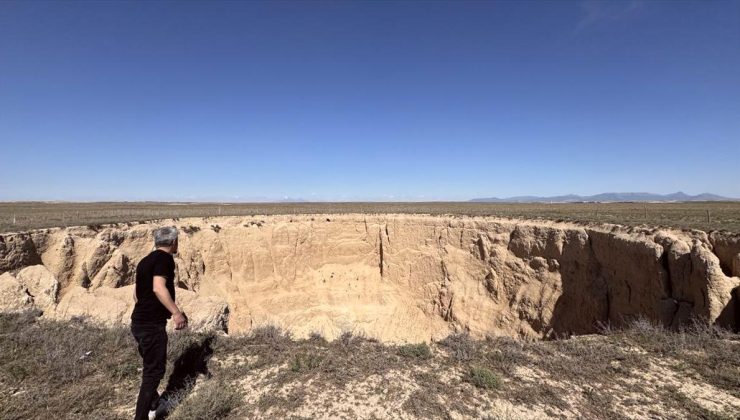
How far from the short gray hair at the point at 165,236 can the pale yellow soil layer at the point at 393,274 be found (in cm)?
430

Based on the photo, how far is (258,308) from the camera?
811 inches

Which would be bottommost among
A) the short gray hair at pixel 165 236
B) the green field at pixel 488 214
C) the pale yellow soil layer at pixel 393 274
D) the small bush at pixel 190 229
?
the pale yellow soil layer at pixel 393 274

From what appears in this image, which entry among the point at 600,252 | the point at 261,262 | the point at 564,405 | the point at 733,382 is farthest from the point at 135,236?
the point at 600,252

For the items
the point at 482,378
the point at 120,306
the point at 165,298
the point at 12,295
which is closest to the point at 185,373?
the point at 165,298

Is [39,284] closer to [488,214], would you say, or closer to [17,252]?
[17,252]

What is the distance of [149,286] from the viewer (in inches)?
175

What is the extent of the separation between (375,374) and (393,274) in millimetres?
18773

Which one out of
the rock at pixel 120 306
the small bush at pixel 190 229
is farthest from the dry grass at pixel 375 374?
the small bush at pixel 190 229

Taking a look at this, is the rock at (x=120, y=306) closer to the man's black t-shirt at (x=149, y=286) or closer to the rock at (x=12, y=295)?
the rock at (x=12, y=295)

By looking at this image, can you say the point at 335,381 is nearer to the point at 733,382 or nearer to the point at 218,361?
the point at 218,361

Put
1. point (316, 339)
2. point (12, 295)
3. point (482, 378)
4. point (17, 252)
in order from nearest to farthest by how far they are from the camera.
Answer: point (482, 378), point (316, 339), point (12, 295), point (17, 252)

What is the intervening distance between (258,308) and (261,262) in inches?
120

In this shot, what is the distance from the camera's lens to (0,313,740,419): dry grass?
179 inches

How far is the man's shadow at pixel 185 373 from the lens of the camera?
4531mm
